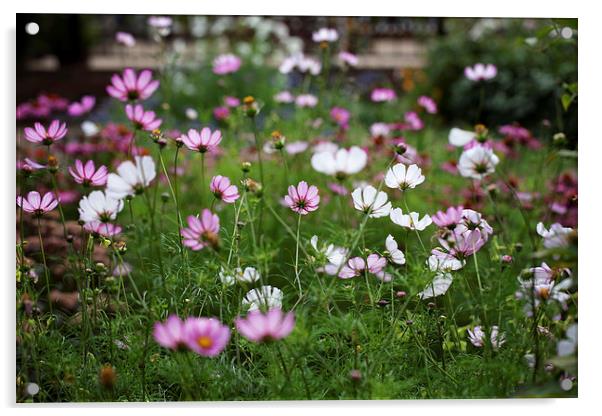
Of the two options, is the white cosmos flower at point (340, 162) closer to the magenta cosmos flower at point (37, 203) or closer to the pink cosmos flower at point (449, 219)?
the pink cosmos flower at point (449, 219)

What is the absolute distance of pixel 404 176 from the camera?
1198mm

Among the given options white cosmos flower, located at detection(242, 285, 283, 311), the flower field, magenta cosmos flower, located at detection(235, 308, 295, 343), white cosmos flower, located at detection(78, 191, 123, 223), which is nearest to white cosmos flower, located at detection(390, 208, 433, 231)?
the flower field

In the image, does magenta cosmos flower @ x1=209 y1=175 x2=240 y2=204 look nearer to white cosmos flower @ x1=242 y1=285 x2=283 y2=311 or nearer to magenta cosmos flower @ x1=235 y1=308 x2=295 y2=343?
white cosmos flower @ x1=242 y1=285 x2=283 y2=311

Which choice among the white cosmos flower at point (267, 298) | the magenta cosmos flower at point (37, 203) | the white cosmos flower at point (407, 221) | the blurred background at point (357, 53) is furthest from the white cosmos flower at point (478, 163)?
the blurred background at point (357, 53)

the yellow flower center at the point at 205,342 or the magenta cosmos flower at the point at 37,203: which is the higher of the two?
the magenta cosmos flower at the point at 37,203

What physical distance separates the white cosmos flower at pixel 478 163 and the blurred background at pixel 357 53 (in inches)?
76.2

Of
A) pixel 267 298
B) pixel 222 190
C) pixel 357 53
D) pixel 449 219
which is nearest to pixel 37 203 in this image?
pixel 222 190

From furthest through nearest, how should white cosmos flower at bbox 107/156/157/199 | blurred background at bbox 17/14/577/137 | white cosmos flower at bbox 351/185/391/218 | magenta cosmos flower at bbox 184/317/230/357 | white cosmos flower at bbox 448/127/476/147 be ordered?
1. blurred background at bbox 17/14/577/137
2. white cosmos flower at bbox 448/127/476/147
3. white cosmos flower at bbox 351/185/391/218
4. white cosmos flower at bbox 107/156/157/199
5. magenta cosmos flower at bbox 184/317/230/357

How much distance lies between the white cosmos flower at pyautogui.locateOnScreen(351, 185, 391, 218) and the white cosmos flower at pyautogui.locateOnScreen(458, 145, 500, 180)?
138mm

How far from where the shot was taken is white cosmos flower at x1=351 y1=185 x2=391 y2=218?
1.16 meters

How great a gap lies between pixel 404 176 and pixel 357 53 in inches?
124

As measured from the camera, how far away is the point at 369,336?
122 centimetres

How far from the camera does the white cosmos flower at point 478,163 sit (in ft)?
3.74

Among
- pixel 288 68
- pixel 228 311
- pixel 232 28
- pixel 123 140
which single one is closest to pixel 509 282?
pixel 228 311
